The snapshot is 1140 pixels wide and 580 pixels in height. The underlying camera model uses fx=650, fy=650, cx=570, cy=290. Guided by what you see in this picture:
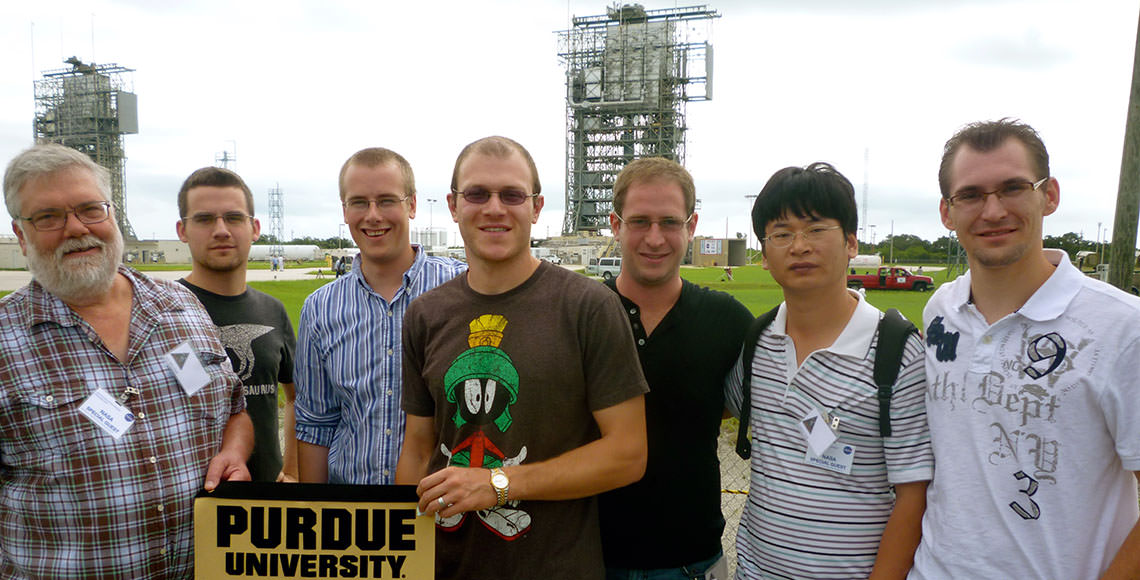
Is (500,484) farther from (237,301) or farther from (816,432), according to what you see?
(237,301)

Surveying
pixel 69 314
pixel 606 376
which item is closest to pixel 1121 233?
pixel 606 376

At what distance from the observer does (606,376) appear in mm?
2418

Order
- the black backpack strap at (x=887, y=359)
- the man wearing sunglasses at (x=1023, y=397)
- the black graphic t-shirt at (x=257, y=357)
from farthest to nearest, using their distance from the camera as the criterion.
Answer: the black graphic t-shirt at (x=257, y=357) → the black backpack strap at (x=887, y=359) → the man wearing sunglasses at (x=1023, y=397)

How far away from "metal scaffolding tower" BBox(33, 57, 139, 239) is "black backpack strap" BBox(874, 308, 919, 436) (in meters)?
104

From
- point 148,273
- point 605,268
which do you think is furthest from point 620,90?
point 148,273

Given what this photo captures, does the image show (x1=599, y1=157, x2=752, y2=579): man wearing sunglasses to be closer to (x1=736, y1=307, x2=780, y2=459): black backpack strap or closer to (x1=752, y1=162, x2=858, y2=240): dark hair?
(x1=736, y1=307, x2=780, y2=459): black backpack strap

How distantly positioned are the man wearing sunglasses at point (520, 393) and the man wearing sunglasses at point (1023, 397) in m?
1.14

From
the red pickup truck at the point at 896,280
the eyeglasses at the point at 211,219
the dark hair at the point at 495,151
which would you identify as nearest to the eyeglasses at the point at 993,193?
the dark hair at the point at 495,151

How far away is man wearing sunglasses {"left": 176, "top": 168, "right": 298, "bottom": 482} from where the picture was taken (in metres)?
4.02

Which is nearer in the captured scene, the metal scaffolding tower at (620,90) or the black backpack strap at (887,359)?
the black backpack strap at (887,359)

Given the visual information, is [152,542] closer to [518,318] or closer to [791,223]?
[518,318]

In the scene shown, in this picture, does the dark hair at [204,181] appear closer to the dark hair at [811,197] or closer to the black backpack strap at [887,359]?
the dark hair at [811,197]

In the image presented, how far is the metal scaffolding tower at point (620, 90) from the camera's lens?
85.0 meters

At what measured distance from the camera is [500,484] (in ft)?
7.50
